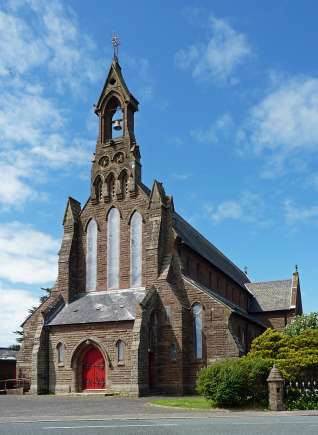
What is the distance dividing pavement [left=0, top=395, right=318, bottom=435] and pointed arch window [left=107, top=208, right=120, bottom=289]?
45.8ft

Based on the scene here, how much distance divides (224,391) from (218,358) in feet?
39.7

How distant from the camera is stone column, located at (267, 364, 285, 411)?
22.5 metres

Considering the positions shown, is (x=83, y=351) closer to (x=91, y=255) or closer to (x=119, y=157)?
(x=91, y=255)

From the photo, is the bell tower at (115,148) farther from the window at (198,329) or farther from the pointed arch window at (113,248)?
the window at (198,329)

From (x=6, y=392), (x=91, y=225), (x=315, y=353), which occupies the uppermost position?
(x=91, y=225)

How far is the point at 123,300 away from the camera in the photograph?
36938 millimetres

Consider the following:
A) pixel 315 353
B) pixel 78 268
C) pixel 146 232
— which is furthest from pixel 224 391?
pixel 78 268

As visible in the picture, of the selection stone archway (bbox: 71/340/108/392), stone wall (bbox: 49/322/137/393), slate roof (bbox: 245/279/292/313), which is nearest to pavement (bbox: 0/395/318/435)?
stone wall (bbox: 49/322/137/393)

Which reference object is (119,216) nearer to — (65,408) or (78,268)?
(78,268)

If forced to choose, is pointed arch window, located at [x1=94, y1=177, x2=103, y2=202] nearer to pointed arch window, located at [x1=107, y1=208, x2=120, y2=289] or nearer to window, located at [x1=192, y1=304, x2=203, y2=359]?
pointed arch window, located at [x1=107, y1=208, x2=120, y2=289]

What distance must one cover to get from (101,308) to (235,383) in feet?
51.6

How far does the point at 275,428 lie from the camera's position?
50.9ft

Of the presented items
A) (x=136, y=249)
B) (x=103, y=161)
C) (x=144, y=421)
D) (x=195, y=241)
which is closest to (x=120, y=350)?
(x=136, y=249)

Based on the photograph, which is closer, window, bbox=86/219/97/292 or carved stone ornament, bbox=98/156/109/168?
window, bbox=86/219/97/292
